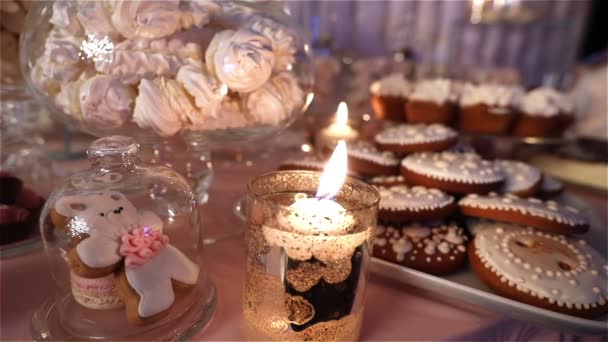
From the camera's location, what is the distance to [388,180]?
81 cm

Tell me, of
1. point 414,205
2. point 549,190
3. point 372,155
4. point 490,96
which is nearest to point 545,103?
point 490,96

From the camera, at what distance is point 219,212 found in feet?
2.72

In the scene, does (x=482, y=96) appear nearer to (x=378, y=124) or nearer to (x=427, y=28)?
(x=378, y=124)

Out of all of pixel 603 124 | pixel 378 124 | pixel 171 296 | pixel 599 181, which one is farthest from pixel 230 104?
pixel 603 124

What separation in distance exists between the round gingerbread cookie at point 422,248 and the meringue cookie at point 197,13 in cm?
40

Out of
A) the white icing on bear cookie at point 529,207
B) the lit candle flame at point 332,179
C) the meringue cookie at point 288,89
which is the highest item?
the meringue cookie at point 288,89

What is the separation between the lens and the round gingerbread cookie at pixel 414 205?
26.3 inches

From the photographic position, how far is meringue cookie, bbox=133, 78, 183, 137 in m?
0.56

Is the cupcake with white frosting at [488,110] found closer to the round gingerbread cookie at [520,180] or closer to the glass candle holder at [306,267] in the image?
the round gingerbread cookie at [520,180]

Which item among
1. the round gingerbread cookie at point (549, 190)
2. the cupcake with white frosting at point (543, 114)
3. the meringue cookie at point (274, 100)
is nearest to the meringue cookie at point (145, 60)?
the meringue cookie at point (274, 100)

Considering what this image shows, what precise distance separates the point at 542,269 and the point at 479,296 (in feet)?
0.35

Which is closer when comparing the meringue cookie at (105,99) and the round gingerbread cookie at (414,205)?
the meringue cookie at (105,99)

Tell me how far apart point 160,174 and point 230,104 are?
15 centimetres

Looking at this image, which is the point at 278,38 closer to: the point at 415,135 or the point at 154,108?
the point at 154,108
